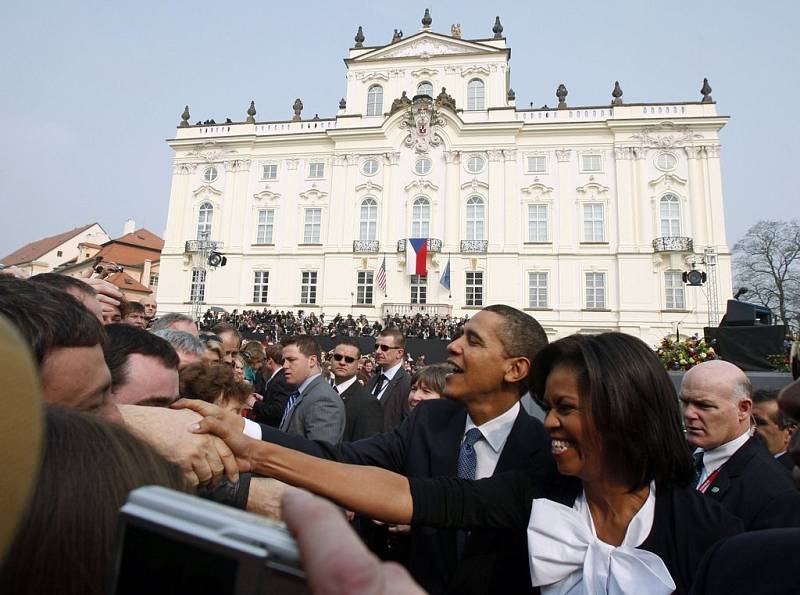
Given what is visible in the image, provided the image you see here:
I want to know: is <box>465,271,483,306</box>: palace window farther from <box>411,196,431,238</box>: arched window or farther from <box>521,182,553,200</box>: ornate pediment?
<box>521,182,553,200</box>: ornate pediment

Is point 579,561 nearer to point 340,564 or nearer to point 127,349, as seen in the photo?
point 340,564

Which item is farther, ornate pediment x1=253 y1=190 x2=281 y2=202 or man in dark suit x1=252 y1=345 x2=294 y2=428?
ornate pediment x1=253 y1=190 x2=281 y2=202

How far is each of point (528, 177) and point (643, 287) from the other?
9.88 m

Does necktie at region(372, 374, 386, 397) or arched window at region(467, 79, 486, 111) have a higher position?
arched window at region(467, 79, 486, 111)

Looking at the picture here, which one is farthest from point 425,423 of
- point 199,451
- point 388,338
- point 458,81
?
point 458,81

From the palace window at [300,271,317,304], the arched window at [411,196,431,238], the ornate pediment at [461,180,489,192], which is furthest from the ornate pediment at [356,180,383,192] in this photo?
the palace window at [300,271,317,304]

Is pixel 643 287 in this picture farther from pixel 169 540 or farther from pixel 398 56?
pixel 169 540

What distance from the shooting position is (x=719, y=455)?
308cm

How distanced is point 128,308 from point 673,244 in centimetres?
3127

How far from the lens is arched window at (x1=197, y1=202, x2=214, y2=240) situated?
1371 inches

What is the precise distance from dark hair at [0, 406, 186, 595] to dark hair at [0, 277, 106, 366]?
91cm

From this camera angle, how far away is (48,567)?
0.65 metres

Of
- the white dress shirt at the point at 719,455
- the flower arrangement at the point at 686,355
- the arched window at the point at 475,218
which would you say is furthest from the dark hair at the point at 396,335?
the arched window at the point at 475,218

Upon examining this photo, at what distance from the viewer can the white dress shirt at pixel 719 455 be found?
3031mm
